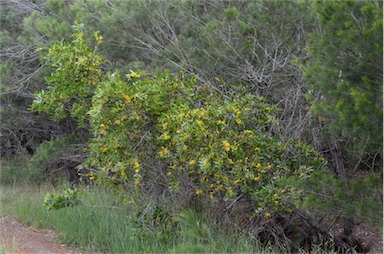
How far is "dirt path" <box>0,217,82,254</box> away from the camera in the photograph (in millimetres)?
8133

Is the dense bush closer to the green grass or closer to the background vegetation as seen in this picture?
the background vegetation

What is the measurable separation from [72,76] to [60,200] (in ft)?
5.38

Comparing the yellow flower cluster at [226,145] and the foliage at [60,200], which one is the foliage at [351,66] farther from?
the foliage at [60,200]

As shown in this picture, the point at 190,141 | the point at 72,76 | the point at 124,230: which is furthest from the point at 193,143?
the point at 72,76

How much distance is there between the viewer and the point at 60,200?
8.61 meters

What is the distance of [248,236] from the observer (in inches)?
316

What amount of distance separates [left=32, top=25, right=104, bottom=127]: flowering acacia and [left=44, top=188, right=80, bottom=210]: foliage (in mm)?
1094

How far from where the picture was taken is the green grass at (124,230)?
7586 millimetres

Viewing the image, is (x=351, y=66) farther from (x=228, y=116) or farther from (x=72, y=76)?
(x=72, y=76)

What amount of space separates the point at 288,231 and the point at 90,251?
8.79ft

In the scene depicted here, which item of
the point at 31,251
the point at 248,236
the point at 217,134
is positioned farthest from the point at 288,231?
the point at 31,251

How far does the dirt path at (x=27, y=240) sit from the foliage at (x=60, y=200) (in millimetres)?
544

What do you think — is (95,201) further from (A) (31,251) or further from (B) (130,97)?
(B) (130,97)

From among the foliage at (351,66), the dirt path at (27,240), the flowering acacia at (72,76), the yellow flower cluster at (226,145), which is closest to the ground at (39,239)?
the dirt path at (27,240)
